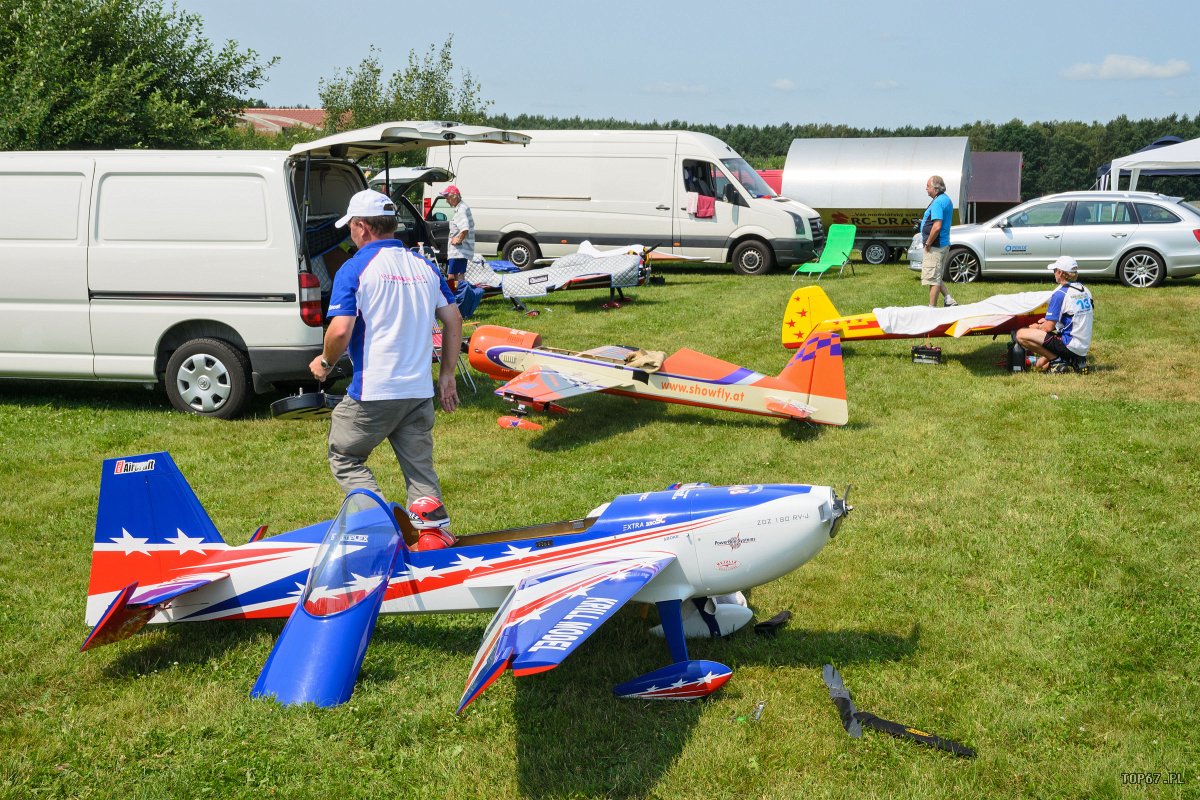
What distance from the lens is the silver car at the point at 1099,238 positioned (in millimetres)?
15305

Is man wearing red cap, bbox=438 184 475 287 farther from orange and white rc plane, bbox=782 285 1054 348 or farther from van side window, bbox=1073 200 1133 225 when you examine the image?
van side window, bbox=1073 200 1133 225

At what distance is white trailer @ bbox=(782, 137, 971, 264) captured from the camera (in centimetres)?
2114

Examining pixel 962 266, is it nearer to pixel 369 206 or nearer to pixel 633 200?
pixel 633 200

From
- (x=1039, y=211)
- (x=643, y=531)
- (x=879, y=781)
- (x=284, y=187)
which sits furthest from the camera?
(x=1039, y=211)

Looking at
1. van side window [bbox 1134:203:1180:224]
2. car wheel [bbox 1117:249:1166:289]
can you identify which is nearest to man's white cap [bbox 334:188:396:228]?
car wheel [bbox 1117:249:1166:289]

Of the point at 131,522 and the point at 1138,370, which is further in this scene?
the point at 1138,370

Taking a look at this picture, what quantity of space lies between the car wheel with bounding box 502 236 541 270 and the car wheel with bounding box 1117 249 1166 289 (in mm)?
10590

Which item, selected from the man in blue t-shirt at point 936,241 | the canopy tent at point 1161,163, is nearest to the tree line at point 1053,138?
the canopy tent at point 1161,163

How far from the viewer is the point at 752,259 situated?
710 inches

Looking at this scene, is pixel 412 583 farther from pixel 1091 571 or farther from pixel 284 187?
pixel 284 187

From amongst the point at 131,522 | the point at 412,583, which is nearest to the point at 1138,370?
the point at 412,583

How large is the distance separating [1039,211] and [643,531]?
47.6 feet

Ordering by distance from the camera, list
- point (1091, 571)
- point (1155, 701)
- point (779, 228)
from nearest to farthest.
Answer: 1. point (1155, 701)
2. point (1091, 571)
3. point (779, 228)

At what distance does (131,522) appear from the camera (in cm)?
436
